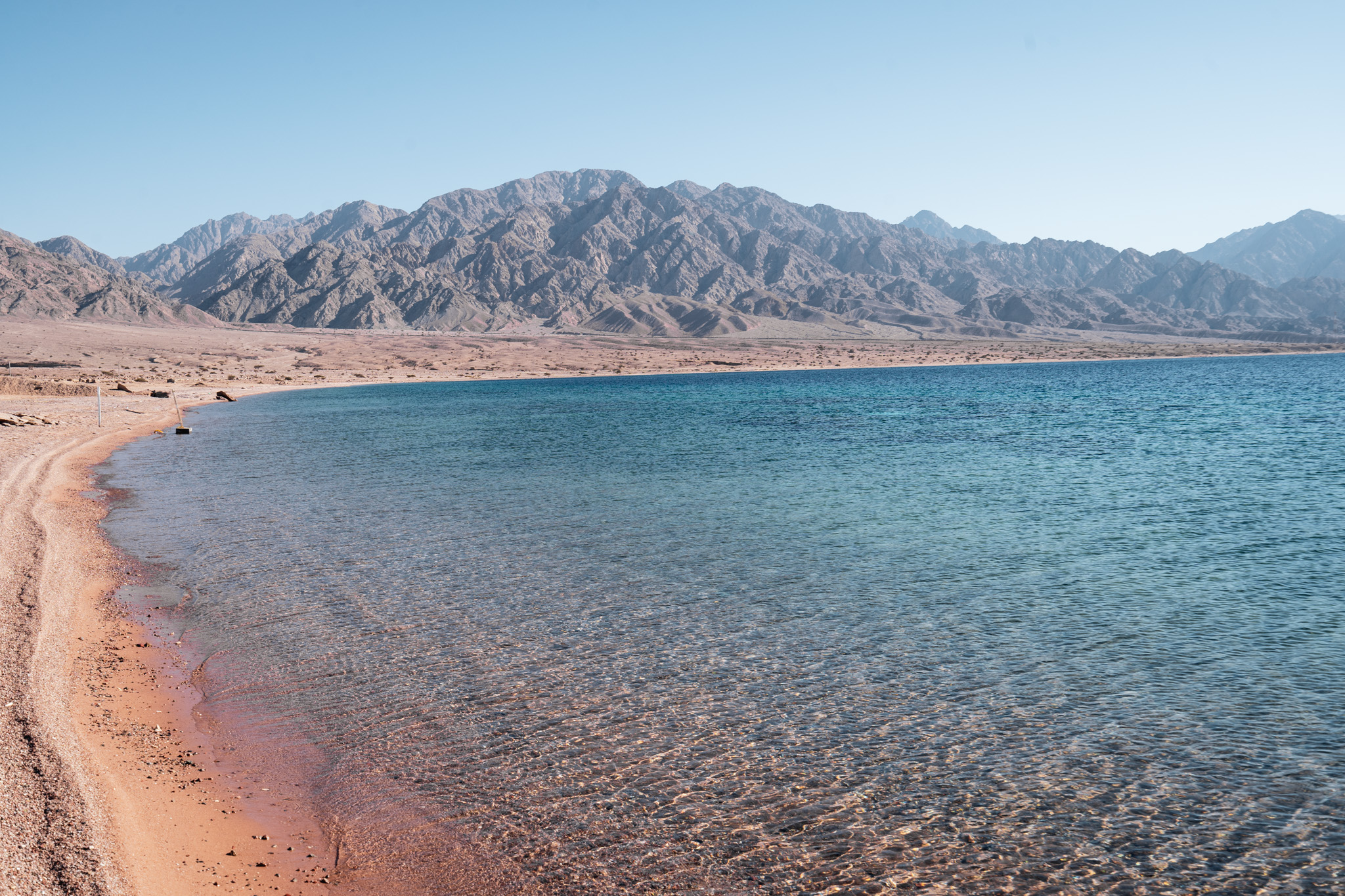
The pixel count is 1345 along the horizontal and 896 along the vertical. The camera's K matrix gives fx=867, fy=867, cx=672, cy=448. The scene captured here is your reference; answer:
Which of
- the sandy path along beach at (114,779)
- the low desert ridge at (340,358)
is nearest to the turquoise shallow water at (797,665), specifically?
the sandy path along beach at (114,779)

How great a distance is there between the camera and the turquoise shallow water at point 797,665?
9305 mm

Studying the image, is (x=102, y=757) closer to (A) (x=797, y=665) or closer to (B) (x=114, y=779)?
(B) (x=114, y=779)

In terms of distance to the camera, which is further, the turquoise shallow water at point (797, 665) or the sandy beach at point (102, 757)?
the turquoise shallow water at point (797, 665)

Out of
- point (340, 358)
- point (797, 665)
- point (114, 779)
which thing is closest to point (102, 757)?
point (114, 779)

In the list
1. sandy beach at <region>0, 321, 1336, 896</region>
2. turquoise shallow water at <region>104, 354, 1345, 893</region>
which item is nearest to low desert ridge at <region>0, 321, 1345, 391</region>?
sandy beach at <region>0, 321, 1336, 896</region>

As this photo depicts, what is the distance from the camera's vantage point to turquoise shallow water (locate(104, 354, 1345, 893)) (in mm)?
9305

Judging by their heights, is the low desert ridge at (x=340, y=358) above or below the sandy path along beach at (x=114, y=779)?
above

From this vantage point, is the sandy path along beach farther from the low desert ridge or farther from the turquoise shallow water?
the low desert ridge

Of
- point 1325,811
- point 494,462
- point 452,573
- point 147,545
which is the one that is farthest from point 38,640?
point 494,462

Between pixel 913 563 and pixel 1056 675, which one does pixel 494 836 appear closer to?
pixel 1056 675

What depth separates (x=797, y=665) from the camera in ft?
47.0

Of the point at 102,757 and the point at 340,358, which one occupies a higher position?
the point at 340,358

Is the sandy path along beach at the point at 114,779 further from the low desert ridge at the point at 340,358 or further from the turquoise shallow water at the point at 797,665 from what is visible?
the low desert ridge at the point at 340,358

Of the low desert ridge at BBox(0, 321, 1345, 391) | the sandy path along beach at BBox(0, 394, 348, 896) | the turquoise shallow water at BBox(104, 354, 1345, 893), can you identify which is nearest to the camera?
the sandy path along beach at BBox(0, 394, 348, 896)
